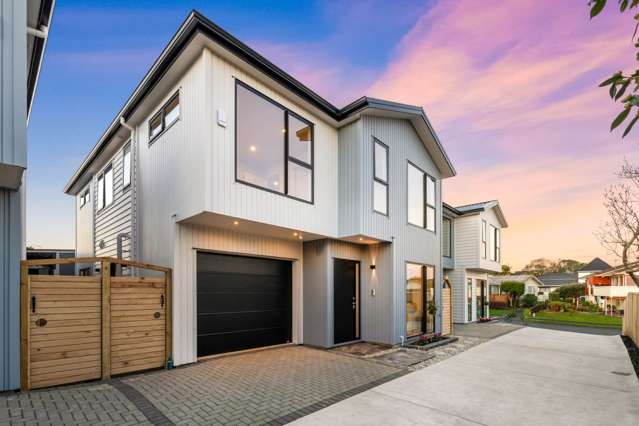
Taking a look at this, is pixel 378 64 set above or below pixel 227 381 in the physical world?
above

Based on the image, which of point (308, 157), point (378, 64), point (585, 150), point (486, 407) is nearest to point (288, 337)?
point (308, 157)

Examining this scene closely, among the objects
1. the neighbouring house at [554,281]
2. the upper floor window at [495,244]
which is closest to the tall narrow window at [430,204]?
the upper floor window at [495,244]

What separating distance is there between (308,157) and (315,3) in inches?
196

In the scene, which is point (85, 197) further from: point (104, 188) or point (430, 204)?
point (430, 204)

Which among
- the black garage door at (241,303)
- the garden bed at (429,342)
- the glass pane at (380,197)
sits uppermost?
the glass pane at (380,197)

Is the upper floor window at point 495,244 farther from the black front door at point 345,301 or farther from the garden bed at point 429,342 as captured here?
the black front door at point 345,301

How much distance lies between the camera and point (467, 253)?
15.6 m

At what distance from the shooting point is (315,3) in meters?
9.79

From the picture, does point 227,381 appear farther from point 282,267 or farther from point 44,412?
point 282,267

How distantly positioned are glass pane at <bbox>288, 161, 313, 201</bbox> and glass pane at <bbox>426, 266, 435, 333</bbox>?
17.7 ft

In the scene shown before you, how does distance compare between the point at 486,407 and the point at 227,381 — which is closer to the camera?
the point at 486,407

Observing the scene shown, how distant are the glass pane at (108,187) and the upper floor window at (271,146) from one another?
6.32 meters

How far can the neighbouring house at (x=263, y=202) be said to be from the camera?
6328 mm

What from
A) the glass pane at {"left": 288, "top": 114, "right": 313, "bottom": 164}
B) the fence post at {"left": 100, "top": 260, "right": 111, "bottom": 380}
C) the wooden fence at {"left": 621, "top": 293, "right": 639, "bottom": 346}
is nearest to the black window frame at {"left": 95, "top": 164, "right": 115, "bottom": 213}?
the fence post at {"left": 100, "top": 260, "right": 111, "bottom": 380}
